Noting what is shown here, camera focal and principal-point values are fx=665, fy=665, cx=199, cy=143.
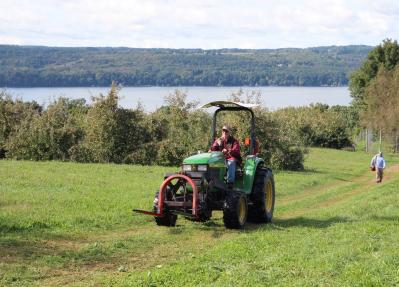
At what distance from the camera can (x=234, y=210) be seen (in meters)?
14.8

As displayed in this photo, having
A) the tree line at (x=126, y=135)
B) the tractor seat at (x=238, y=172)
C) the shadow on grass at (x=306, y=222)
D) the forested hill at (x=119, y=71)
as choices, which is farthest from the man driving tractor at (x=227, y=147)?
the forested hill at (x=119, y=71)

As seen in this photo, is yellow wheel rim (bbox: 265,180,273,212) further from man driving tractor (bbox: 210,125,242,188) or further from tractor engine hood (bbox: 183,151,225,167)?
tractor engine hood (bbox: 183,151,225,167)

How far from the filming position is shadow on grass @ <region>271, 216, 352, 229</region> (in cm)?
1627

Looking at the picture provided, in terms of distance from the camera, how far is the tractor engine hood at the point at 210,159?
591 inches

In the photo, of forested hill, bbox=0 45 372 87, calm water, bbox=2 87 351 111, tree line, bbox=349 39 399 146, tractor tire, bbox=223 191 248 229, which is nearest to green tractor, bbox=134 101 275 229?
tractor tire, bbox=223 191 248 229

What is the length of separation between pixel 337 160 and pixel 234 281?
139 ft

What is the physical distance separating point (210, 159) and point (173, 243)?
2.49 meters

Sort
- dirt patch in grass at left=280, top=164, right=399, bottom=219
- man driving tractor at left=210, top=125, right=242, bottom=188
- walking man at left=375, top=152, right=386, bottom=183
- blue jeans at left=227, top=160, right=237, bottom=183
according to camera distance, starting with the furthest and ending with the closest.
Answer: walking man at left=375, top=152, right=386, bottom=183 → dirt patch in grass at left=280, top=164, right=399, bottom=219 → man driving tractor at left=210, top=125, right=242, bottom=188 → blue jeans at left=227, top=160, right=237, bottom=183

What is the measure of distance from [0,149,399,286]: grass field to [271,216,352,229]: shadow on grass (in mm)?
26

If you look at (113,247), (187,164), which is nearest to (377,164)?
(187,164)

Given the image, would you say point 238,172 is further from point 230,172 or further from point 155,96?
point 155,96

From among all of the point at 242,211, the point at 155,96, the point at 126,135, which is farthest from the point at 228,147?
the point at 155,96

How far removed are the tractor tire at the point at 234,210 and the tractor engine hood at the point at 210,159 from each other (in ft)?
2.52

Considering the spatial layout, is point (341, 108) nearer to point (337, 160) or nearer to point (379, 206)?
point (337, 160)
